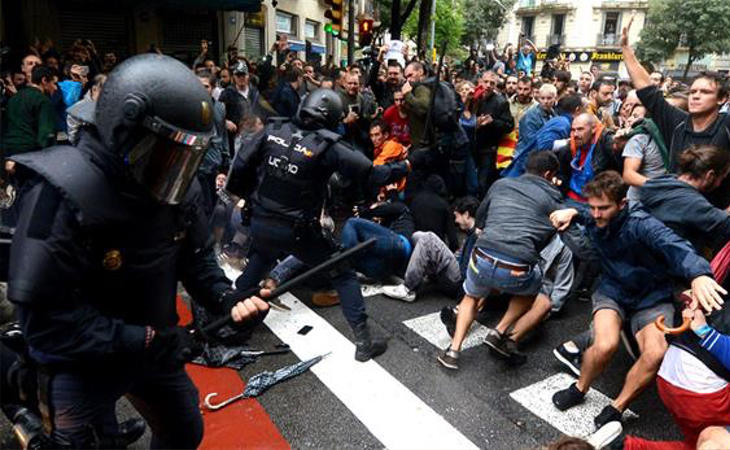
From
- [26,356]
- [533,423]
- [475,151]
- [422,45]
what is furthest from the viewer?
[422,45]

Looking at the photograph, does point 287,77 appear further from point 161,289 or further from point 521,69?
point 521,69

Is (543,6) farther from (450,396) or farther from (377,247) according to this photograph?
(450,396)

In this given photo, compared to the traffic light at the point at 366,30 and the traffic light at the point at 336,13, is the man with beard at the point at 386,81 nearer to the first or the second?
the traffic light at the point at 366,30

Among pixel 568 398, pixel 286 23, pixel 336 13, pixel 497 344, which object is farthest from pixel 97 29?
pixel 568 398

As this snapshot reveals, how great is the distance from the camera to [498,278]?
3.89 metres

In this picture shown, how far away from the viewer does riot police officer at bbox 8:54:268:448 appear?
1.59 meters

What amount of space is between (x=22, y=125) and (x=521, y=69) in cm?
1199

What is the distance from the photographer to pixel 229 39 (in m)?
18.6

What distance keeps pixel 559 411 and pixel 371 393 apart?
126 centimetres

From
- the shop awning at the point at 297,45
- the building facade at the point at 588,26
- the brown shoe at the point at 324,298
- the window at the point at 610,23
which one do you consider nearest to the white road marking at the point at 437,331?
the brown shoe at the point at 324,298

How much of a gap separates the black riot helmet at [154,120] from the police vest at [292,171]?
6.98ft

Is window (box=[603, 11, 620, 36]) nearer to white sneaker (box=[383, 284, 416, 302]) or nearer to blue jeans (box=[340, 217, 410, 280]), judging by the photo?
blue jeans (box=[340, 217, 410, 280])

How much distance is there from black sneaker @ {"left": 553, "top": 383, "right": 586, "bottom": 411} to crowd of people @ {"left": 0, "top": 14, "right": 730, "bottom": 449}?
0.03ft

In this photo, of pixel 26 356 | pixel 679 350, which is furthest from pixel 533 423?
pixel 26 356
